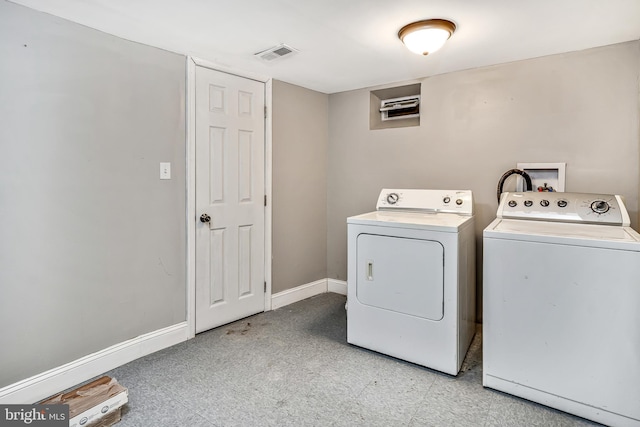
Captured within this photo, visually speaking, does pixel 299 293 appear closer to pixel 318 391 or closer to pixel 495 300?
pixel 318 391

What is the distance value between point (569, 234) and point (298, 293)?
2295 mm

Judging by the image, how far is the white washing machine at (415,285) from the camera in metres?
2.10

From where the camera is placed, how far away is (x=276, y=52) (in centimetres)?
244

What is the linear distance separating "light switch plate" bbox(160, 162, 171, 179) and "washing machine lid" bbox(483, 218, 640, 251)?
2.05 metres

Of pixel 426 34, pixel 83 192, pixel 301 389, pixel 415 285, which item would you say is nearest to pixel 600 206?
pixel 415 285

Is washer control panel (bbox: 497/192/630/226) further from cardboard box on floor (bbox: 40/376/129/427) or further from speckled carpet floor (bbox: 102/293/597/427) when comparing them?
cardboard box on floor (bbox: 40/376/129/427)

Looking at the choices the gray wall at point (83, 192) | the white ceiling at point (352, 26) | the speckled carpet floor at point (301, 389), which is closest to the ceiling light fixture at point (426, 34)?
the white ceiling at point (352, 26)

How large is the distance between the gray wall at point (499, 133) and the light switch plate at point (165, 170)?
1.70 meters

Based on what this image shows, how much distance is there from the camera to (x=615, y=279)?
1646 millimetres

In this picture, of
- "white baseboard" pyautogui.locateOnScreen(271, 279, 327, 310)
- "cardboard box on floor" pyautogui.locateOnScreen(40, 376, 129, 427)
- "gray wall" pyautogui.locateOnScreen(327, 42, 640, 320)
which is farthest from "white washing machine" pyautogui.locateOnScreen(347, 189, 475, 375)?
"cardboard box on floor" pyautogui.locateOnScreen(40, 376, 129, 427)

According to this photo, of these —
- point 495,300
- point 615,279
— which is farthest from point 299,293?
point 615,279

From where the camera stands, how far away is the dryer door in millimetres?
2141

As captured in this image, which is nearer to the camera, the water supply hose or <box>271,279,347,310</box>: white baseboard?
the water supply hose

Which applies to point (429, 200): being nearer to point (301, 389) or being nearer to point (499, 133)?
point (499, 133)
